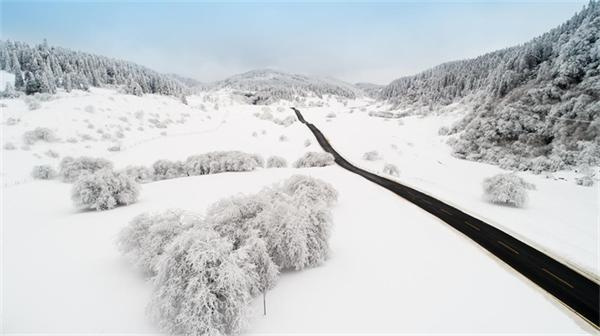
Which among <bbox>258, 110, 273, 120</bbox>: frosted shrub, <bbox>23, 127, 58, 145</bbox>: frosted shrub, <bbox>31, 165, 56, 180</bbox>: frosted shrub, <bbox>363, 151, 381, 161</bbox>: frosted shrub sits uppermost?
<bbox>258, 110, 273, 120</bbox>: frosted shrub

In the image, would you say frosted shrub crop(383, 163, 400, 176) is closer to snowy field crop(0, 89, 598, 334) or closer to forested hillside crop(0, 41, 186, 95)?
snowy field crop(0, 89, 598, 334)

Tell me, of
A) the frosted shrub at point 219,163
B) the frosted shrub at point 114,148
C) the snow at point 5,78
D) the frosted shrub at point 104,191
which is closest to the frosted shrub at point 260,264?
the frosted shrub at point 104,191

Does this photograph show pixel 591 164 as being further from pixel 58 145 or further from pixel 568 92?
pixel 58 145

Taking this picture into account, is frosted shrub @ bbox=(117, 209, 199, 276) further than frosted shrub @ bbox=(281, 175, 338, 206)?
No

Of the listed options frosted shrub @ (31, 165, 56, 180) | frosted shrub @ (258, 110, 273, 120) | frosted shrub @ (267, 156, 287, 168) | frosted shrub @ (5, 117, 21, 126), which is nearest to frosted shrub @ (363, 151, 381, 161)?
frosted shrub @ (267, 156, 287, 168)

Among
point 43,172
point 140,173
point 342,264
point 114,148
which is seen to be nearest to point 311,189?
point 342,264

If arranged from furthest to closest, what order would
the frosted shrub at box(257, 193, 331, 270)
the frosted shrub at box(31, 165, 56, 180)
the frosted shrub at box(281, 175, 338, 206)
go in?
the frosted shrub at box(31, 165, 56, 180) < the frosted shrub at box(281, 175, 338, 206) < the frosted shrub at box(257, 193, 331, 270)
